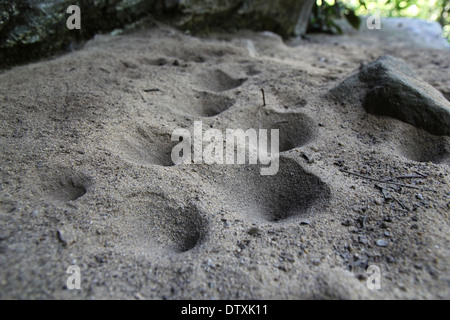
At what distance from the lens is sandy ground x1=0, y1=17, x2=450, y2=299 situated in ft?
3.02

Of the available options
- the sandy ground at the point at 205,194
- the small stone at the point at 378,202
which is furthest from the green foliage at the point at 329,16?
the small stone at the point at 378,202

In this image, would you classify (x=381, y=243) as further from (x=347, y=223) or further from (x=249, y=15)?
(x=249, y=15)

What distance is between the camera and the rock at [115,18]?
2.05 metres

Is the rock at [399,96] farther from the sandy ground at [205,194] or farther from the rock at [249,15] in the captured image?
the rock at [249,15]

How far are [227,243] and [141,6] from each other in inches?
86.4

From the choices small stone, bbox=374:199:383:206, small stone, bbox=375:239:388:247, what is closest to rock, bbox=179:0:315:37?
small stone, bbox=374:199:383:206

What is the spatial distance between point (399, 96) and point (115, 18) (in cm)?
198

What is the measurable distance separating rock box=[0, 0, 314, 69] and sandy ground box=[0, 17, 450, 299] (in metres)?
0.25

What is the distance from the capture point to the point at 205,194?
121 cm

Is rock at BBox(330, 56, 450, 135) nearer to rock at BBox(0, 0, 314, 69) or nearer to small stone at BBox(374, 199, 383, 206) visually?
small stone at BBox(374, 199, 383, 206)

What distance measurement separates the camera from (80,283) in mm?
890

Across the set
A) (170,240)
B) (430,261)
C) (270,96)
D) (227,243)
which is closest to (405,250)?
(430,261)

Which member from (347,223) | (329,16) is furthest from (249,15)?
(347,223)

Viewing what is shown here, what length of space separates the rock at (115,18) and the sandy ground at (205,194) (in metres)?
0.25
